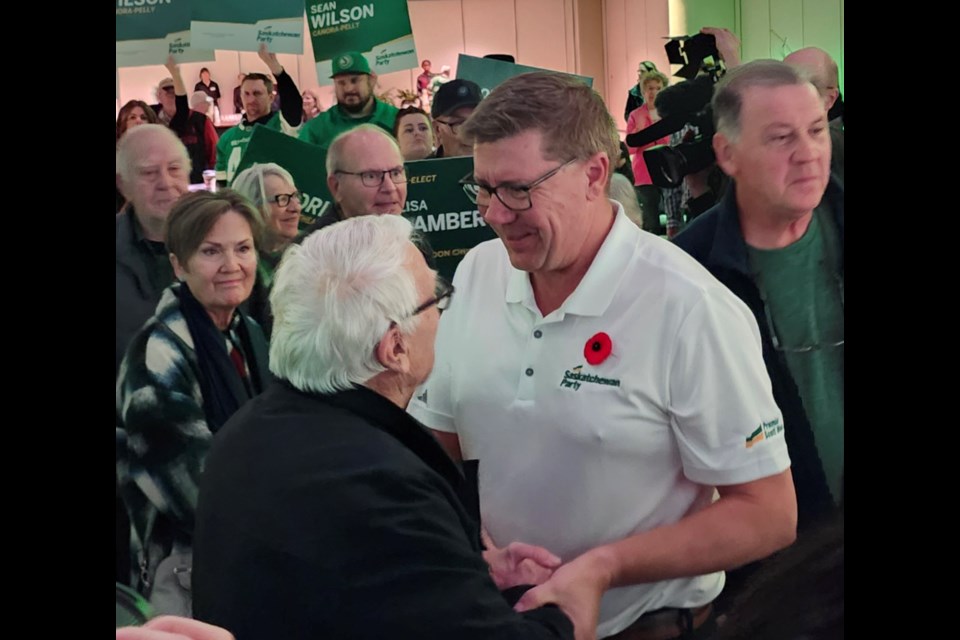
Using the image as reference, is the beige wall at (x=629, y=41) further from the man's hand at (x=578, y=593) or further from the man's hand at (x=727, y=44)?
the man's hand at (x=578, y=593)

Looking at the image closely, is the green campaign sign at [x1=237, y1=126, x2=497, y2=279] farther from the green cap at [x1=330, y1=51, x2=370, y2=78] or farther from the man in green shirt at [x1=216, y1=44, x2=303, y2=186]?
the green cap at [x1=330, y1=51, x2=370, y2=78]

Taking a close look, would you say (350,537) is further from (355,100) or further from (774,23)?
(774,23)

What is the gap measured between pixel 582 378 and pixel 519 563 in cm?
45

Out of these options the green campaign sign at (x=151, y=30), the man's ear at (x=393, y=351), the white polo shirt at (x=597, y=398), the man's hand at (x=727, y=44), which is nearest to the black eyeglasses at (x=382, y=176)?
the white polo shirt at (x=597, y=398)

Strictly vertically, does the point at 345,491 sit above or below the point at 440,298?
below

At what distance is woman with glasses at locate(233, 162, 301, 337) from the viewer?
2.61 m

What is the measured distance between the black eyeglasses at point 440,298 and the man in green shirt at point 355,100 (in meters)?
0.40

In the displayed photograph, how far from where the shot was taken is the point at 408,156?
8.84 feet

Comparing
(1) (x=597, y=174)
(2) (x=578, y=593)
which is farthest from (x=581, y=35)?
(2) (x=578, y=593)

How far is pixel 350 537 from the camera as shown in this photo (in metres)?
2.40

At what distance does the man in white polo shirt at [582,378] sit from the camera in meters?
2.60

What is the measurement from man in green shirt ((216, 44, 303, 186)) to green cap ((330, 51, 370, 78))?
0.11m

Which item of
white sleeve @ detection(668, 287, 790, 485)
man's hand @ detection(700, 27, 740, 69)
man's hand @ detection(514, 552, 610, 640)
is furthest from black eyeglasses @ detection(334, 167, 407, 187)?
man's hand @ detection(514, 552, 610, 640)

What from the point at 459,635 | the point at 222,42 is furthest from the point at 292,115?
the point at 459,635
